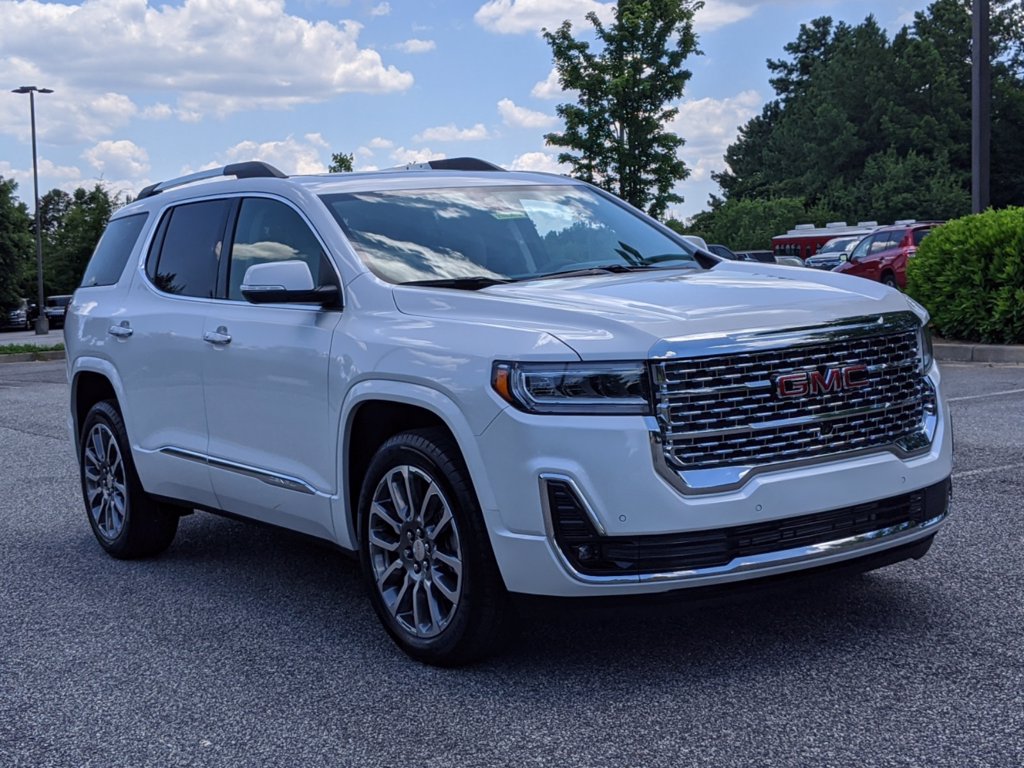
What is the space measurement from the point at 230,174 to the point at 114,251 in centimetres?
112

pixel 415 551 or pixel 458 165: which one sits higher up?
pixel 458 165

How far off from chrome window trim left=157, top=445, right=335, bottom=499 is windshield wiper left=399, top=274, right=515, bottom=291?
892 millimetres

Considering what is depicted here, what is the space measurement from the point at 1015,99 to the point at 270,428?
74.5 meters

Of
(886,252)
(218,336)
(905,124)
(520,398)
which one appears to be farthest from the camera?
(905,124)

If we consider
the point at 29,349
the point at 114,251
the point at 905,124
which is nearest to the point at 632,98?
the point at 29,349

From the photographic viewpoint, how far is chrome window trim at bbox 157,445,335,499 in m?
5.32

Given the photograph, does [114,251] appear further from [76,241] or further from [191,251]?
[76,241]

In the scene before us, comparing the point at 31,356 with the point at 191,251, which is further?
the point at 31,356

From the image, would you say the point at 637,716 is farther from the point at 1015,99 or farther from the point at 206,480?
the point at 1015,99

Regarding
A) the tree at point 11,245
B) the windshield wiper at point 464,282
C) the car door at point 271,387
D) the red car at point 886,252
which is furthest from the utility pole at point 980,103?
the tree at point 11,245

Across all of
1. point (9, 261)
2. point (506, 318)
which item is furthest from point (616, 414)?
point (9, 261)

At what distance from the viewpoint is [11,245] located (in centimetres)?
6331

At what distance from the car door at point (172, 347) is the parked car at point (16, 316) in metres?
A: 57.6

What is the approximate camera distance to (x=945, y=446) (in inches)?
189
